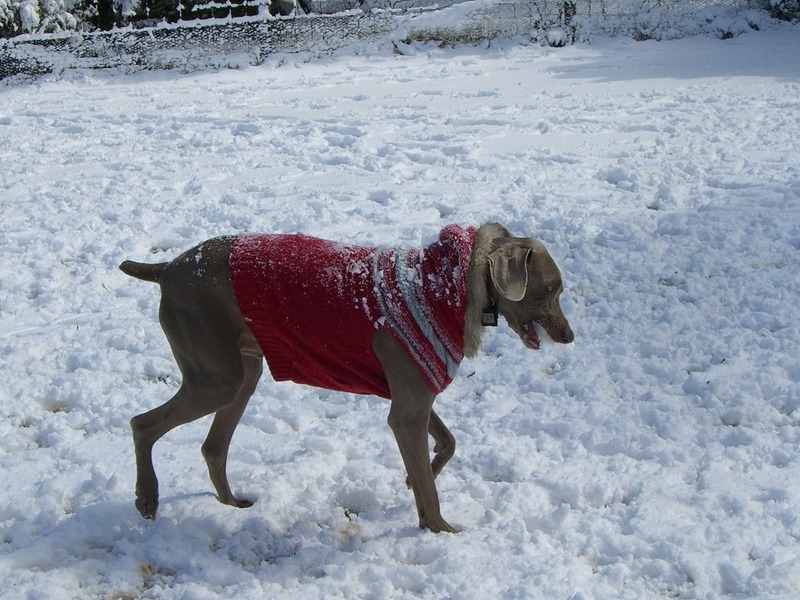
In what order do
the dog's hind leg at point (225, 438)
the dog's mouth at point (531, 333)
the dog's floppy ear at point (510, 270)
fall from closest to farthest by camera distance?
the dog's floppy ear at point (510, 270) → the dog's mouth at point (531, 333) → the dog's hind leg at point (225, 438)

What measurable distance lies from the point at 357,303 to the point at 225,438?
1.02m

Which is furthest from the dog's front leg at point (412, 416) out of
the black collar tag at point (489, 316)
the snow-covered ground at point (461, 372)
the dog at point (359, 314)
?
the black collar tag at point (489, 316)

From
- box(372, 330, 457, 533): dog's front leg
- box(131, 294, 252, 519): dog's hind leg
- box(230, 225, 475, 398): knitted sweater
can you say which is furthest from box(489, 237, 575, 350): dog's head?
box(131, 294, 252, 519): dog's hind leg

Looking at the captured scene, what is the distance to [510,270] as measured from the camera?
3.65 m

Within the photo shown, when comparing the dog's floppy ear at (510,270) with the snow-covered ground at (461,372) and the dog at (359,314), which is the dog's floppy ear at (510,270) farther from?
the snow-covered ground at (461,372)

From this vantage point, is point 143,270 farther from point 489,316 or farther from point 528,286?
point 528,286

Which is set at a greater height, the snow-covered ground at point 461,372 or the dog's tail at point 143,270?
the dog's tail at point 143,270

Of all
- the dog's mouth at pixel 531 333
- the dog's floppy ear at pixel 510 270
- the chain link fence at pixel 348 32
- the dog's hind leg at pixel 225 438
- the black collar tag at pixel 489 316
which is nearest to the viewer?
the dog's floppy ear at pixel 510 270

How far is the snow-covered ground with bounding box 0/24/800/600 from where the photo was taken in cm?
363

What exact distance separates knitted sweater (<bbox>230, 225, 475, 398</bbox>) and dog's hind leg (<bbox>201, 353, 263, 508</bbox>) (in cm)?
41

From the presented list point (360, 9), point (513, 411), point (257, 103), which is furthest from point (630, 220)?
point (360, 9)

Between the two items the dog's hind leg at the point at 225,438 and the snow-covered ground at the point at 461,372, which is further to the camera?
the dog's hind leg at the point at 225,438

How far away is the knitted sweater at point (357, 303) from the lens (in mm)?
3670

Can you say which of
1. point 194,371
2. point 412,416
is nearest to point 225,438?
point 194,371
